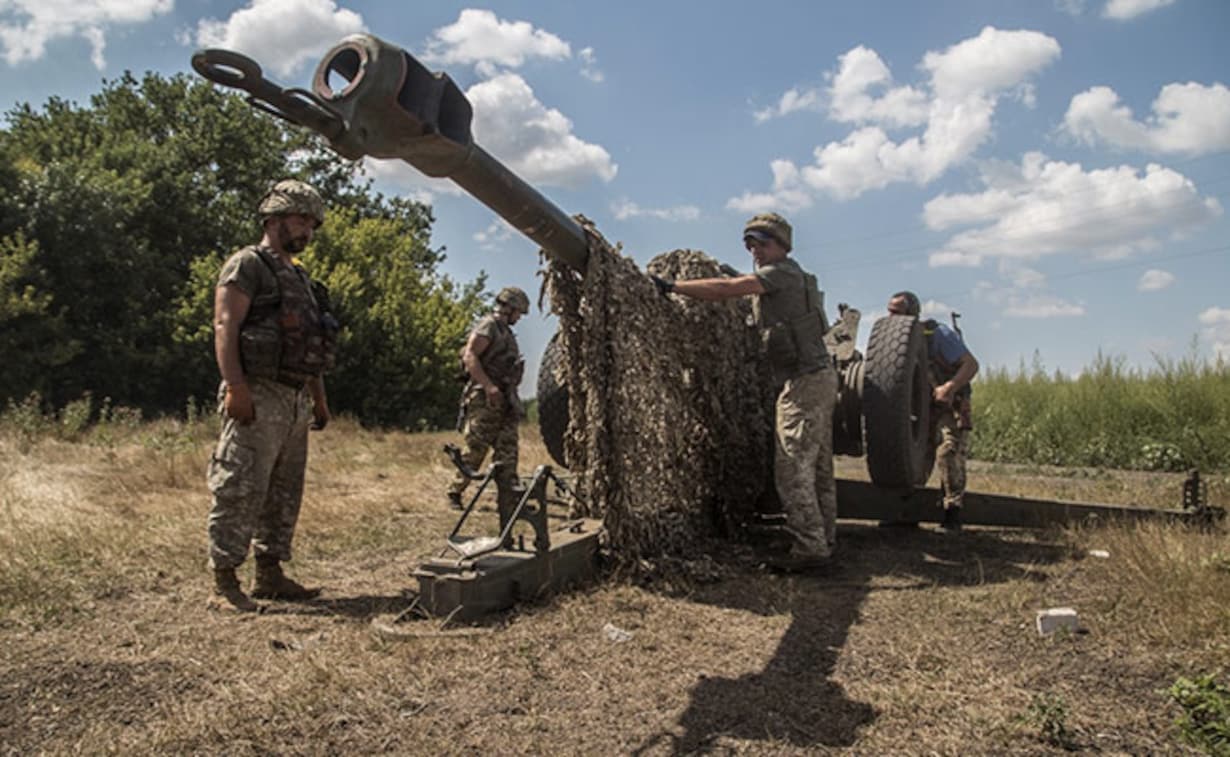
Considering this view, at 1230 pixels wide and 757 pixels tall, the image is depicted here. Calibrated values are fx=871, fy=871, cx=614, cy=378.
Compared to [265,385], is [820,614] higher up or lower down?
lower down

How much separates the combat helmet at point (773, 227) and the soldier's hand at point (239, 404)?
303 centimetres

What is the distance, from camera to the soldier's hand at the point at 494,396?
7.38 meters

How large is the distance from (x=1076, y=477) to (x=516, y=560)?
950 centimetres

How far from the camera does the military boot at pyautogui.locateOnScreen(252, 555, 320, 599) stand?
4613 millimetres

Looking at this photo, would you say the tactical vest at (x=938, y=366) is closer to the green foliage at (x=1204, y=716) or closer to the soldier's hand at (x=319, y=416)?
the green foliage at (x=1204, y=716)

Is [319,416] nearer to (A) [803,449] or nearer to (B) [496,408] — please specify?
(B) [496,408]

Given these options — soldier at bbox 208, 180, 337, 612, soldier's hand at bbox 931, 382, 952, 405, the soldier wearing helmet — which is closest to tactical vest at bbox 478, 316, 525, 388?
the soldier wearing helmet

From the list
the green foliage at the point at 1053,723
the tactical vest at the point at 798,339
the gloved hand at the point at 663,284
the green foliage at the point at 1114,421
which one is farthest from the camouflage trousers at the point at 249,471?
the green foliage at the point at 1114,421

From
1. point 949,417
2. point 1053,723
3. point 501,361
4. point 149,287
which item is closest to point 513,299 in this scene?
point 501,361

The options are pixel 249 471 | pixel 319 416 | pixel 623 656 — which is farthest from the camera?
pixel 319 416

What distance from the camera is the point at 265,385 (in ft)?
14.5

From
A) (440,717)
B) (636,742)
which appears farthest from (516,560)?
(636,742)

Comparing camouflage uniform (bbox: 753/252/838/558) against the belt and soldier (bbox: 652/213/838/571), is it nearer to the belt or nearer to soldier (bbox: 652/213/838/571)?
soldier (bbox: 652/213/838/571)

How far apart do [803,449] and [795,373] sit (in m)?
0.47
